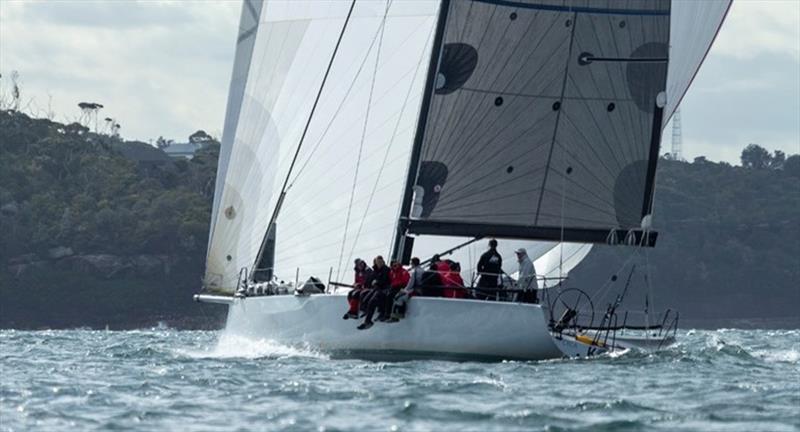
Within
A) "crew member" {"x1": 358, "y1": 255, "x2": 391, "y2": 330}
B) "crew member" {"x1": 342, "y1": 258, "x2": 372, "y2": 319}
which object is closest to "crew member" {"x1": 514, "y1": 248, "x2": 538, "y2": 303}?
"crew member" {"x1": 358, "y1": 255, "x2": 391, "y2": 330}

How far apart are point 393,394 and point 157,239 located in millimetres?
61286

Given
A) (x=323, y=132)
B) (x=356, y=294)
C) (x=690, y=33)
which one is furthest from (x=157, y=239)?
(x=356, y=294)

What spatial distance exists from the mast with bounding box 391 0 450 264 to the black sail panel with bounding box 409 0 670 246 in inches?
2.7

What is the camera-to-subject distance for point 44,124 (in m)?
84.2

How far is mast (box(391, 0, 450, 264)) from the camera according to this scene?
21.7 metres

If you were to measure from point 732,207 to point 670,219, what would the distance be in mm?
7001

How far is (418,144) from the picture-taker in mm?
21734

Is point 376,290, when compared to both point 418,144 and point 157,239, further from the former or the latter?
point 157,239

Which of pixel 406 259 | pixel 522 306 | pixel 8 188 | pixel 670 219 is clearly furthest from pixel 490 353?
pixel 670 219

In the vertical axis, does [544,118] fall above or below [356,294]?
above

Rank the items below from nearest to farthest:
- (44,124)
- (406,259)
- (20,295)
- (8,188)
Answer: (406,259)
(20,295)
(8,188)
(44,124)

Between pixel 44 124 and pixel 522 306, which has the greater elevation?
pixel 44 124

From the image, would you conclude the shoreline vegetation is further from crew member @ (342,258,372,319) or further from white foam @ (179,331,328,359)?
crew member @ (342,258,372,319)

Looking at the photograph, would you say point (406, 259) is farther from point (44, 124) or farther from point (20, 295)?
point (44, 124)
